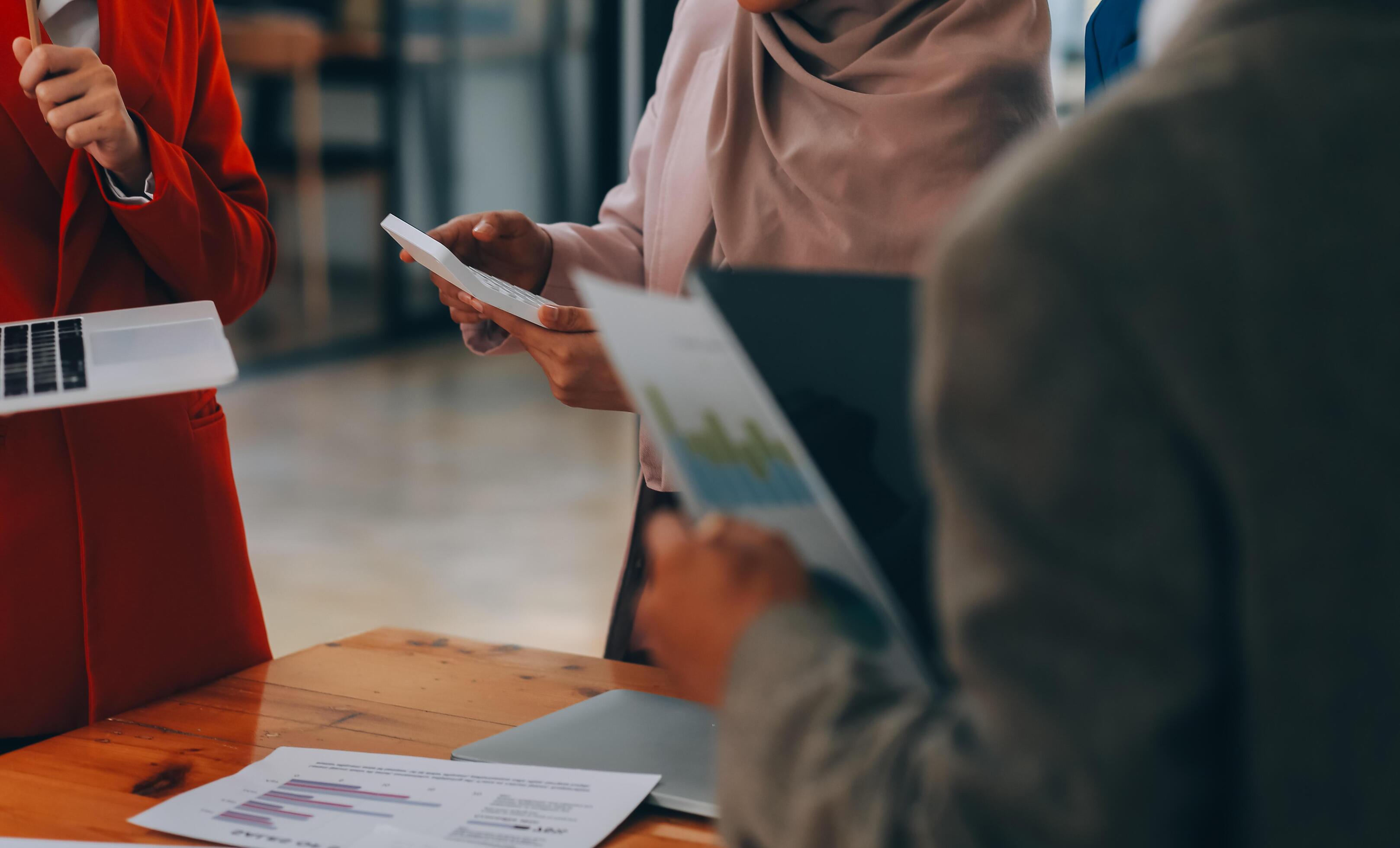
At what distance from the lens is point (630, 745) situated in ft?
2.81

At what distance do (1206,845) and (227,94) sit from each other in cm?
110

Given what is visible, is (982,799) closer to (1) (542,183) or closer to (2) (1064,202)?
(2) (1064,202)

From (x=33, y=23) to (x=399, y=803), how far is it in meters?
0.69

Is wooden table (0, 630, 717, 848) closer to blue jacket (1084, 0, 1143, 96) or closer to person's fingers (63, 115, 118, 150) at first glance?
person's fingers (63, 115, 118, 150)

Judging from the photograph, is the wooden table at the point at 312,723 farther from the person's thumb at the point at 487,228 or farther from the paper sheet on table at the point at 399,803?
the person's thumb at the point at 487,228

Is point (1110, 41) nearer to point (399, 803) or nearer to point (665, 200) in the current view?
point (665, 200)

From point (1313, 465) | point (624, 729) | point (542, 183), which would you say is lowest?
point (624, 729)

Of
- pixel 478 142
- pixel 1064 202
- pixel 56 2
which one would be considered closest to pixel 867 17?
pixel 56 2

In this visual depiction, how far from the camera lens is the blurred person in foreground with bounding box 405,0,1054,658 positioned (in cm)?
114

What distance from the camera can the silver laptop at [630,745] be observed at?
0.79 meters

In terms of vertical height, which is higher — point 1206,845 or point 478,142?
point 478,142

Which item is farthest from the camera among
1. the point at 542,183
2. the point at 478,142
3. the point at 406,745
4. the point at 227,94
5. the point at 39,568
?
the point at 542,183

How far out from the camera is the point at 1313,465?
0.39 meters

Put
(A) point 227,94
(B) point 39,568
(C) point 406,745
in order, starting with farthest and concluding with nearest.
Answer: (A) point 227,94 → (B) point 39,568 → (C) point 406,745
